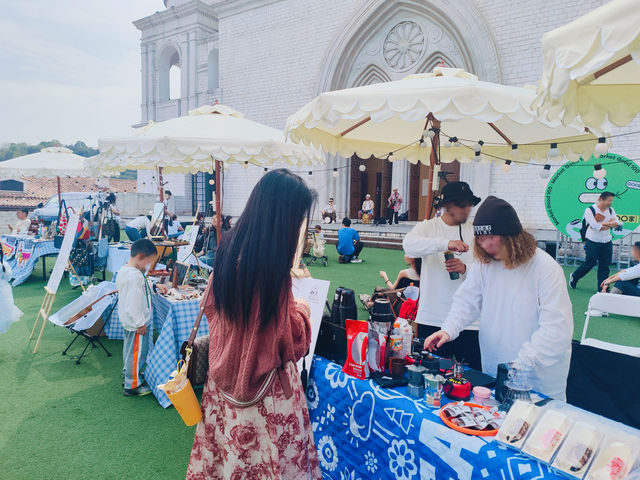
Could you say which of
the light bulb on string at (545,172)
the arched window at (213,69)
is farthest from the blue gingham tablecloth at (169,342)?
the arched window at (213,69)

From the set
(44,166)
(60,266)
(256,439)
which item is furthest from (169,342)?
(44,166)

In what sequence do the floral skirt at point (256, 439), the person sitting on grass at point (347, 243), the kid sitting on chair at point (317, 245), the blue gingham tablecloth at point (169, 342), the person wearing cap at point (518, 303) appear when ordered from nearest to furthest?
the floral skirt at point (256, 439) < the person wearing cap at point (518, 303) < the blue gingham tablecloth at point (169, 342) < the person sitting on grass at point (347, 243) < the kid sitting on chair at point (317, 245)

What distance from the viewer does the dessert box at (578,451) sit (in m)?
1.36

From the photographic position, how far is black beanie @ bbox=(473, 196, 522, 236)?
2.09 m

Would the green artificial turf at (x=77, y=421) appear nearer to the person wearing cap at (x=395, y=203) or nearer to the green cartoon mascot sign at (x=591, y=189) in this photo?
the green cartoon mascot sign at (x=591, y=189)

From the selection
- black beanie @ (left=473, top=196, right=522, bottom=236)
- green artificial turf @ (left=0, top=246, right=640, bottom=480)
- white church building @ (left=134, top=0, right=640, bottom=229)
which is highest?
white church building @ (left=134, top=0, right=640, bottom=229)

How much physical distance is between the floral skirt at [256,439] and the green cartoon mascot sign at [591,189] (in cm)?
804

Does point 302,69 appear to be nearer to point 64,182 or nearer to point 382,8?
point 382,8

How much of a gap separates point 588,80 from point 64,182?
36.9m

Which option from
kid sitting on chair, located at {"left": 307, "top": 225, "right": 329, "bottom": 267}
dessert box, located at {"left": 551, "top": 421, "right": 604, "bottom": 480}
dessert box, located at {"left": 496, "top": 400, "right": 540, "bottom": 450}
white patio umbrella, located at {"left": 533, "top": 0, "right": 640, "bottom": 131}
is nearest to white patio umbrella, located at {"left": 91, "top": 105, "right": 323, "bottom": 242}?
white patio umbrella, located at {"left": 533, "top": 0, "right": 640, "bottom": 131}

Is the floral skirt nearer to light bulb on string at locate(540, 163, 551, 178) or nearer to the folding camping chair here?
the folding camping chair

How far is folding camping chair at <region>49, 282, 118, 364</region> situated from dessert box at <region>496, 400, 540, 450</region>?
3.90m

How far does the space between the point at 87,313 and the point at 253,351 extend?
3749mm

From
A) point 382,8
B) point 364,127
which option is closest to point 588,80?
point 364,127
